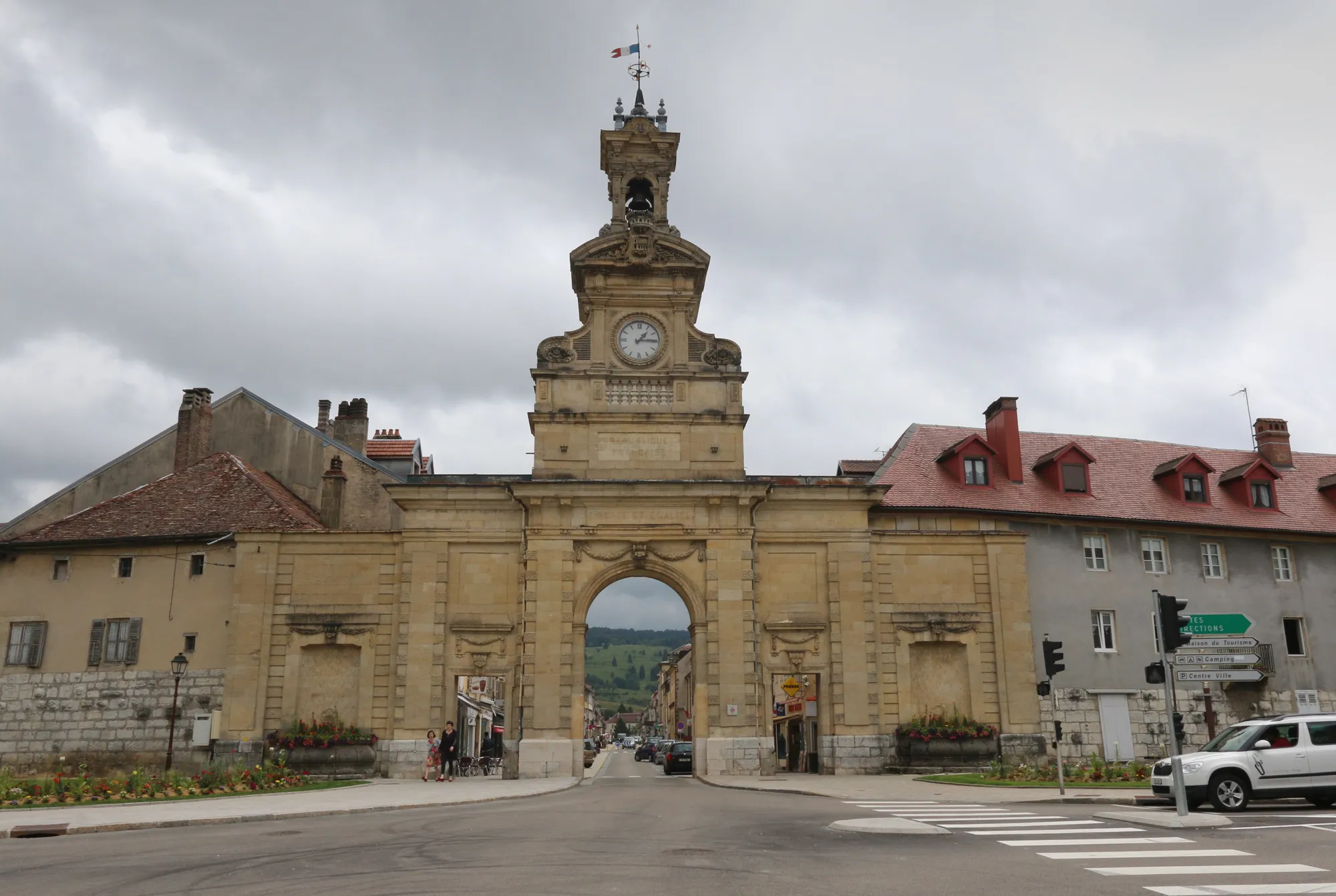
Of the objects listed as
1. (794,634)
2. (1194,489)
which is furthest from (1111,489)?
(794,634)

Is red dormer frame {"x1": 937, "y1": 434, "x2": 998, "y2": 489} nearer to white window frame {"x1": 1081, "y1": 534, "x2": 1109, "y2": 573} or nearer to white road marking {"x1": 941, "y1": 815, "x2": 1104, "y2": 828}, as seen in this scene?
white window frame {"x1": 1081, "y1": 534, "x2": 1109, "y2": 573}

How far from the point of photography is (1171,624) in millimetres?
16859

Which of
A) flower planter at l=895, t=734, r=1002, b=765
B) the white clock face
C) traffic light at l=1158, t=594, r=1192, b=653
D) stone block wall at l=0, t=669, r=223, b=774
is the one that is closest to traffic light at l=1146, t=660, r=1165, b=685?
traffic light at l=1158, t=594, r=1192, b=653

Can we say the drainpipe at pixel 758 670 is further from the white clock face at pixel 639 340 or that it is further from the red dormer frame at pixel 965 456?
the red dormer frame at pixel 965 456

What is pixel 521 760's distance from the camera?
2992 centimetres

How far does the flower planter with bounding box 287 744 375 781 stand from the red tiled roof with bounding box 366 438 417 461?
16.0m

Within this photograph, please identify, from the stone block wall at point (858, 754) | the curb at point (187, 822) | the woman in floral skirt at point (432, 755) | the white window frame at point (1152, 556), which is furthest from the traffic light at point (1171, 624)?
the woman in floral skirt at point (432, 755)

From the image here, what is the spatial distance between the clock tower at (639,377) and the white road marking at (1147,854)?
68.1 ft

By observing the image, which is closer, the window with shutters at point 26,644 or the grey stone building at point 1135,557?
the window with shutters at point 26,644

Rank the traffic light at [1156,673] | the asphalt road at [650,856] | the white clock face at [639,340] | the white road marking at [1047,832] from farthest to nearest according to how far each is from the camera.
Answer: the white clock face at [639,340] → the traffic light at [1156,673] → the white road marking at [1047,832] → the asphalt road at [650,856]

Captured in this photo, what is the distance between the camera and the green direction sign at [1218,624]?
59.1ft

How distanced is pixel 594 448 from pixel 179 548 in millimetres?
14306

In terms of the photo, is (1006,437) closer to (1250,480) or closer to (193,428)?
(1250,480)

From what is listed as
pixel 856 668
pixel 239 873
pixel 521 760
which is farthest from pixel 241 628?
pixel 239 873
